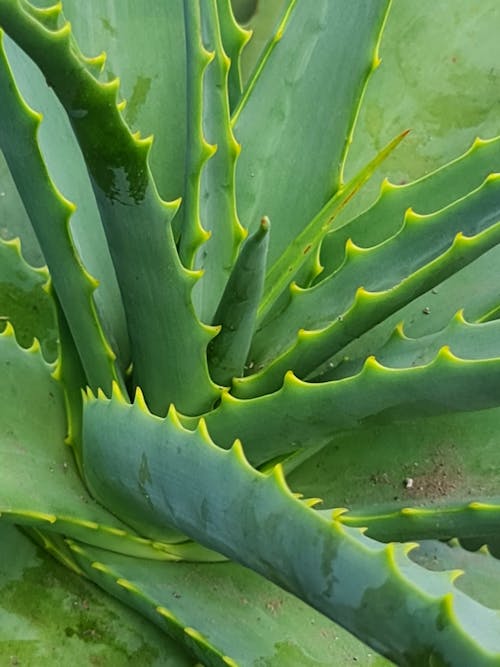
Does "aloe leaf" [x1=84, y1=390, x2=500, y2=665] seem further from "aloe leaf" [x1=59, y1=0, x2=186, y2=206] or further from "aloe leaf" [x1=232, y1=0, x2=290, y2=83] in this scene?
"aloe leaf" [x1=232, y1=0, x2=290, y2=83]

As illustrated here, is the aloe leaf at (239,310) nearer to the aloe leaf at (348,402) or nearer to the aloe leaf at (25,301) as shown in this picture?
the aloe leaf at (348,402)

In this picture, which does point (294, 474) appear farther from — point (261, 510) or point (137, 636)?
point (261, 510)

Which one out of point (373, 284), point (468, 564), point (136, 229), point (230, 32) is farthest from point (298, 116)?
point (468, 564)

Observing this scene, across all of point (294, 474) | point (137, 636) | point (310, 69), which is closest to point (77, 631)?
point (137, 636)

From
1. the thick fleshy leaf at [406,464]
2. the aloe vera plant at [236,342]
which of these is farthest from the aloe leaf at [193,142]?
the thick fleshy leaf at [406,464]

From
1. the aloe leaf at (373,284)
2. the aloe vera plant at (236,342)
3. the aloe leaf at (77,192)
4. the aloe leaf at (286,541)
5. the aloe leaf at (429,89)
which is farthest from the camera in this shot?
the aloe leaf at (429,89)

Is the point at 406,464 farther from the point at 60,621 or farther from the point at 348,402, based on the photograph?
the point at 60,621

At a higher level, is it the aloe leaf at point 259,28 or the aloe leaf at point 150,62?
the aloe leaf at point 259,28
